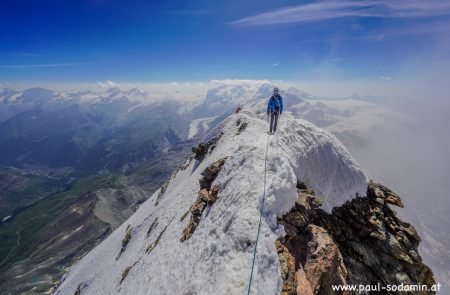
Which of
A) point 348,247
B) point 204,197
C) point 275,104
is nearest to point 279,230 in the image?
point 204,197

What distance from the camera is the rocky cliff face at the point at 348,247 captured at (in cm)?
1983

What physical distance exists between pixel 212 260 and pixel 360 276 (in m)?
16.4

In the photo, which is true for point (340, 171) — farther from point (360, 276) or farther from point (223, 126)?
point (223, 126)

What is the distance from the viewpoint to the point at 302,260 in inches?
824

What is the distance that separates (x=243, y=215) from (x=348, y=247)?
1463 cm

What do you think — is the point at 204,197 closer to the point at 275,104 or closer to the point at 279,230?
the point at 279,230

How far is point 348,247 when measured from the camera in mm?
29359

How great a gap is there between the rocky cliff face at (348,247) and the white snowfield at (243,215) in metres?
1.16

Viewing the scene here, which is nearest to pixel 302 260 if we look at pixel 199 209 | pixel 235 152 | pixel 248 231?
pixel 248 231

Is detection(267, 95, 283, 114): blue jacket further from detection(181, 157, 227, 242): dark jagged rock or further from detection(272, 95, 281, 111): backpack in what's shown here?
detection(181, 157, 227, 242): dark jagged rock

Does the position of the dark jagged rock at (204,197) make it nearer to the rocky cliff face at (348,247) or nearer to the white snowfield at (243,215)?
the white snowfield at (243,215)

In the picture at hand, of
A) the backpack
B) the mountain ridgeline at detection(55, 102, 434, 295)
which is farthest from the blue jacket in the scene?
the mountain ridgeline at detection(55, 102, 434, 295)

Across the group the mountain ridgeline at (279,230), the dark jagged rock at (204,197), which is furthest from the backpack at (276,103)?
the dark jagged rock at (204,197)

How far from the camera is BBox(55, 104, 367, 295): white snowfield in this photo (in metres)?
18.4
